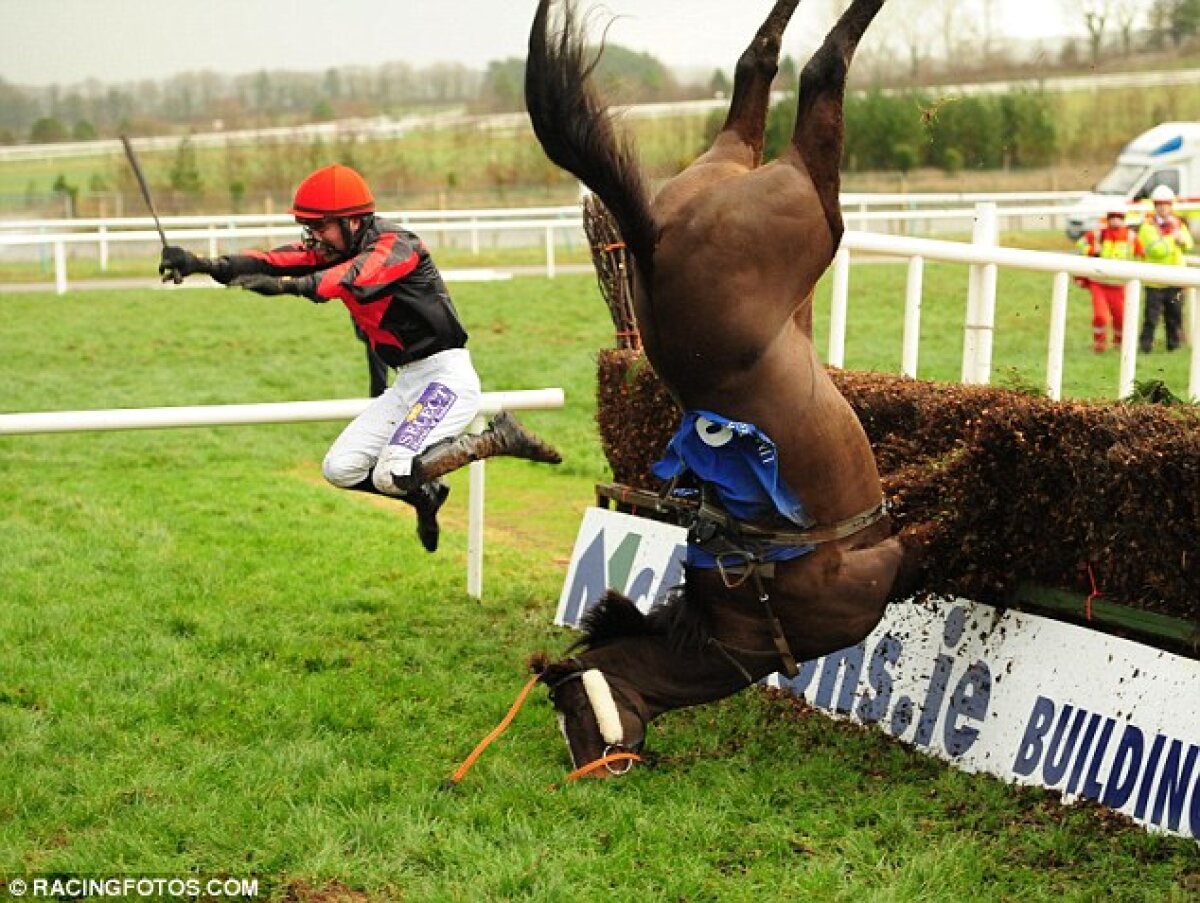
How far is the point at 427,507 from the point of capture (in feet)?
21.8

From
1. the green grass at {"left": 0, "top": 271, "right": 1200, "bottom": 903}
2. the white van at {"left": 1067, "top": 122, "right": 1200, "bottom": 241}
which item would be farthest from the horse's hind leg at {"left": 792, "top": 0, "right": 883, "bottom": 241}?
the white van at {"left": 1067, "top": 122, "right": 1200, "bottom": 241}

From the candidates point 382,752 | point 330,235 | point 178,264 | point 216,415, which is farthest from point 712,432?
point 216,415

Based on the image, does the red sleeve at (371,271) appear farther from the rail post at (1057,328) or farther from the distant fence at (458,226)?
the distant fence at (458,226)

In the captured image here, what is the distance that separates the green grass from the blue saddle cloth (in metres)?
0.84

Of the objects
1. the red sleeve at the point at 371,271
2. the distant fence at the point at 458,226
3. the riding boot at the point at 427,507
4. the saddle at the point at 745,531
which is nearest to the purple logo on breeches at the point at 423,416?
the riding boot at the point at 427,507

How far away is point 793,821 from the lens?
4.66 metres

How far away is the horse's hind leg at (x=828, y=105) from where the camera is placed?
4250mm

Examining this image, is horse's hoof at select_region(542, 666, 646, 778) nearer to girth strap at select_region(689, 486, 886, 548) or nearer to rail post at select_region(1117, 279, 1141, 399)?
girth strap at select_region(689, 486, 886, 548)

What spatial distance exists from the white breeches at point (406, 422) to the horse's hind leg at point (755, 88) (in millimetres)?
2216

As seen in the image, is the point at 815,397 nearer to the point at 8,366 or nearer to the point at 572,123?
the point at 572,123

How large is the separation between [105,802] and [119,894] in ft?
2.28

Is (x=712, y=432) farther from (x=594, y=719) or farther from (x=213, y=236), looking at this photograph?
(x=213, y=236)

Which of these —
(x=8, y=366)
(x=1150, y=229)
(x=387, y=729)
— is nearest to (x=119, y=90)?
(x=8, y=366)

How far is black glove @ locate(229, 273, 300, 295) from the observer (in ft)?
19.1
